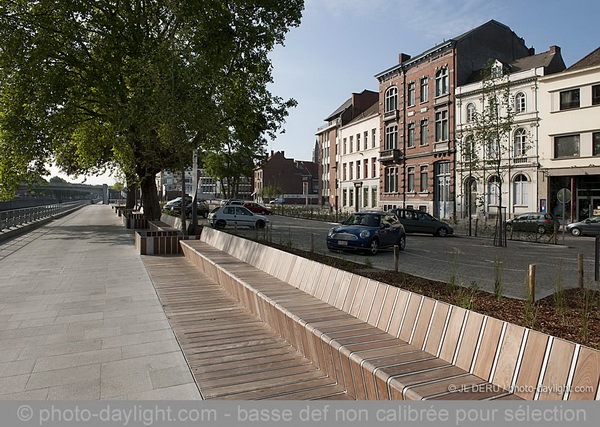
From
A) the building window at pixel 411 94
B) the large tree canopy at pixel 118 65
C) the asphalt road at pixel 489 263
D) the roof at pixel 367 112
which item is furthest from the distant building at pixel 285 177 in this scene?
the asphalt road at pixel 489 263

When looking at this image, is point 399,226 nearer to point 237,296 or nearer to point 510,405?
point 237,296

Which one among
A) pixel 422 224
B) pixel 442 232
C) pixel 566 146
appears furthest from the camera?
pixel 566 146

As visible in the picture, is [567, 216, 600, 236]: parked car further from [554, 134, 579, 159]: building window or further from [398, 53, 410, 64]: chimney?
[398, 53, 410, 64]: chimney

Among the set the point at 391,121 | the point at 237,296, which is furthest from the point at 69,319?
the point at 391,121

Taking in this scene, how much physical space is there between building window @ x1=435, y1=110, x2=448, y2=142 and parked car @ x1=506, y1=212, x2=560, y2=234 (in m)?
13.2

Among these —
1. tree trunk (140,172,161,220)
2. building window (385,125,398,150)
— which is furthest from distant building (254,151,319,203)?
tree trunk (140,172,161,220)

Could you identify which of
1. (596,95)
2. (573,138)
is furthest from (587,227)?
(596,95)

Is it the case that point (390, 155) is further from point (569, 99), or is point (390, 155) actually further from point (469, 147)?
point (469, 147)

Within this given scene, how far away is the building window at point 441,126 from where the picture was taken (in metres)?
39.1

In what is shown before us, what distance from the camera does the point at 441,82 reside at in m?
39.4

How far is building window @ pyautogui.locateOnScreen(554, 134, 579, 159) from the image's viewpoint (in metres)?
30.2

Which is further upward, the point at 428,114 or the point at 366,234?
the point at 428,114

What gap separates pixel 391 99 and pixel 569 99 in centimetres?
1873

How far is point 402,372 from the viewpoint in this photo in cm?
321
